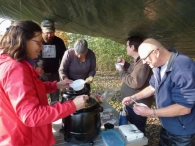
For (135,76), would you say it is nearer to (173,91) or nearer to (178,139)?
(173,91)

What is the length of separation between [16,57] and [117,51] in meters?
5.73

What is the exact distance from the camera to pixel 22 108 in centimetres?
102

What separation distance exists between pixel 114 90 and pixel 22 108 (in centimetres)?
175

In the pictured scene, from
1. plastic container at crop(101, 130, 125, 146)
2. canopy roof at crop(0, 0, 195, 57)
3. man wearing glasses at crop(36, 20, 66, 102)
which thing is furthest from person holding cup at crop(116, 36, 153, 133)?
man wearing glasses at crop(36, 20, 66, 102)

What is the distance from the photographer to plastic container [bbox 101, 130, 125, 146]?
1455 millimetres

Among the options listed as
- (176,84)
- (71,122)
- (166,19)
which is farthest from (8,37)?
(166,19)

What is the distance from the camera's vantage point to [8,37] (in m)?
1.11

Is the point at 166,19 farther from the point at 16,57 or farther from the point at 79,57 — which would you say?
the point at 79,57

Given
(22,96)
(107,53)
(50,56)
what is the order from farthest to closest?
(107,53), (50,56), (22,96)

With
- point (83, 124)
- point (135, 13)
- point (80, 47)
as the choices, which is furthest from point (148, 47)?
point (80, 47)

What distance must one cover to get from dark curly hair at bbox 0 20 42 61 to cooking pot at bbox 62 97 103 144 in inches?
21.4

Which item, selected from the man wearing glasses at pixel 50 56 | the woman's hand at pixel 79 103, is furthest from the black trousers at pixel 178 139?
the man wearing glasses at pixel 50 56

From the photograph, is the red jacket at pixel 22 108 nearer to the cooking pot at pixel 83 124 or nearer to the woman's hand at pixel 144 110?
the cooking pot at pixel 83 124

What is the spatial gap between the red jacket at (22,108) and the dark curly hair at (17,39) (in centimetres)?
4
